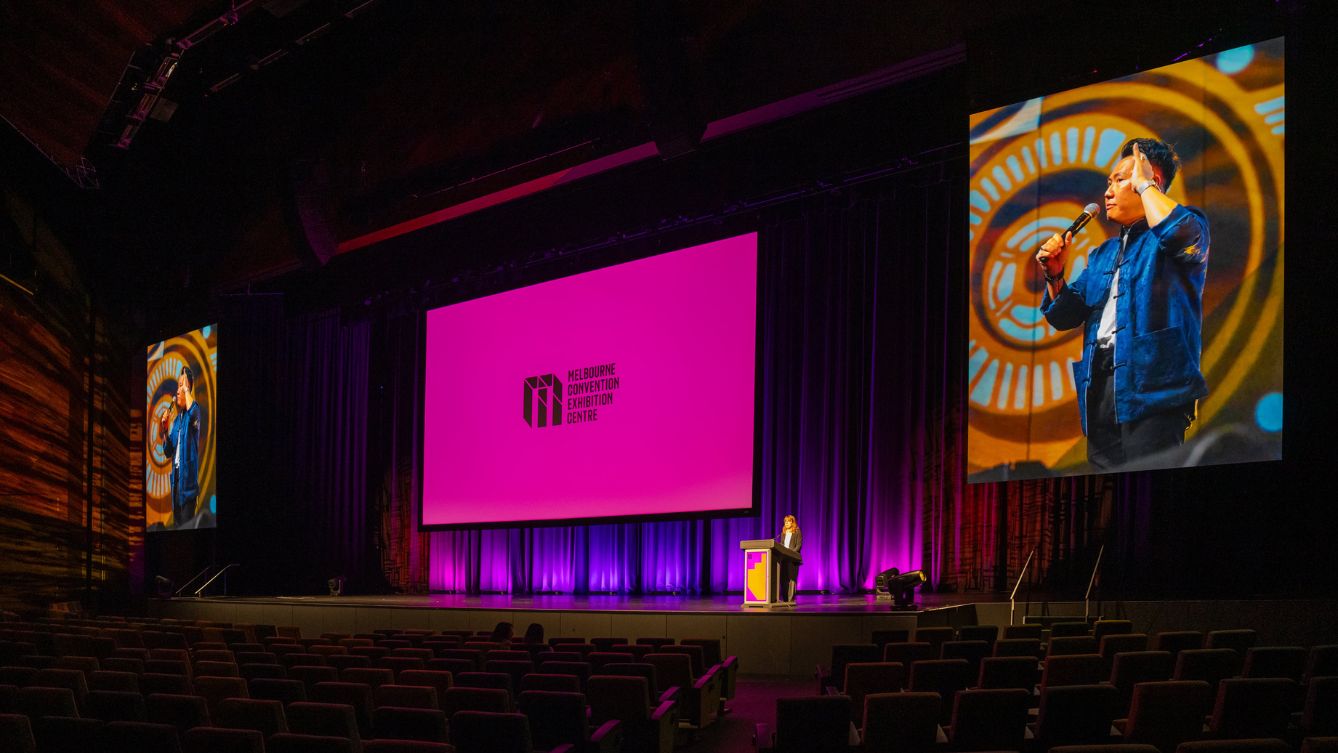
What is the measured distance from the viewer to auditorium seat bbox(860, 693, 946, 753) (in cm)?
412

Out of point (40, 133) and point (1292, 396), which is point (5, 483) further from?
point (1292, 396)

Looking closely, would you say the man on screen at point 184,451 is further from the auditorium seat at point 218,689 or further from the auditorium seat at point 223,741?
the auditorium seat at point 223,741

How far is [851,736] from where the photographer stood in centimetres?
434

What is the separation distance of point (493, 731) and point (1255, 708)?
2.99m

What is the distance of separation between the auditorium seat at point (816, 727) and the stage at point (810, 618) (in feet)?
16.4

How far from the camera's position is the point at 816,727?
4.32 m

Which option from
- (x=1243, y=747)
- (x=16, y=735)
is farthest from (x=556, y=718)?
(x=1243, y=747)

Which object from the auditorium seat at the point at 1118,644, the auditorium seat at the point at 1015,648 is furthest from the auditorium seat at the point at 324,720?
the auditorium seat at the point at 1118,644

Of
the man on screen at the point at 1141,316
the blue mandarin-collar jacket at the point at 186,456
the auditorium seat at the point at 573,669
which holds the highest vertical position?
the man on screen at the point at 1141,316

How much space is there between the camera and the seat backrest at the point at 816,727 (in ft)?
14.1

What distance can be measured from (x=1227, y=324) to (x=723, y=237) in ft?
20.6

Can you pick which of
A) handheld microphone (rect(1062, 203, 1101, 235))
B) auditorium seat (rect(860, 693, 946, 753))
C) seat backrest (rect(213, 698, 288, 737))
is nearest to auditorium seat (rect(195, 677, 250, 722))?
seat backrest (rect(213, 698, 288, 737))

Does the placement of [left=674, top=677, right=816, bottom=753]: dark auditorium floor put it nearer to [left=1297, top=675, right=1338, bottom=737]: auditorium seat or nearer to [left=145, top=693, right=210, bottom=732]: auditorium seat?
[left=1297, top=675, right=1338, bottom=737]: auditorium seat

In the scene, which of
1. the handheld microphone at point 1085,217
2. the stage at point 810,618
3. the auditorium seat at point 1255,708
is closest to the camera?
the auditorium seat at point 1255,708
